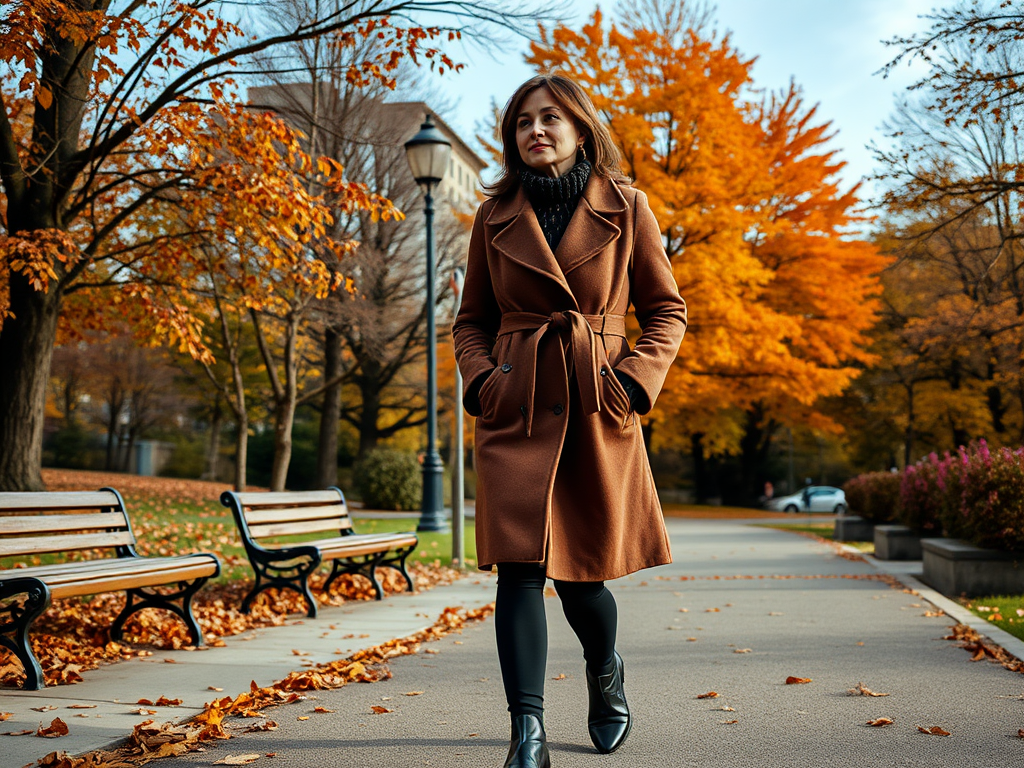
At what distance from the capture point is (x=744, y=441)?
3931 centimetres

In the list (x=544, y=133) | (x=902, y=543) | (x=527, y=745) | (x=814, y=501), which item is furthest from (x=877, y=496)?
(x=814, y=501)

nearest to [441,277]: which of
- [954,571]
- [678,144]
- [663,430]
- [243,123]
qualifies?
[678,144]

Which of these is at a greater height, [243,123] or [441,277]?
[441,277]

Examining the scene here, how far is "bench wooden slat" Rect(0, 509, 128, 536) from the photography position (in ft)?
16.5

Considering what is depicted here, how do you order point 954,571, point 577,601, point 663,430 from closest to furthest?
point 577,601 → point 954,571 → point 663,430

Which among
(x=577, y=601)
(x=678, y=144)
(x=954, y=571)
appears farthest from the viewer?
(x=678, y=144)

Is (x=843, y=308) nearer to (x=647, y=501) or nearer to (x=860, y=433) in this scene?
(x=860, y=433)

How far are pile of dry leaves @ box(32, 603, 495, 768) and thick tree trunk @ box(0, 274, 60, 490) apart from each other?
5.57 meters

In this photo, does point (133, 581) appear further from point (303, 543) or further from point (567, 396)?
point (567, 396)

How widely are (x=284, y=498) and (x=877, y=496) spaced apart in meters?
10.4

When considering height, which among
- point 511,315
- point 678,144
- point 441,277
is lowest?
point 511,315

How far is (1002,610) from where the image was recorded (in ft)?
22.3

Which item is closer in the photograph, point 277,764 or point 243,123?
point 277,764

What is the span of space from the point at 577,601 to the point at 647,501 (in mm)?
404
